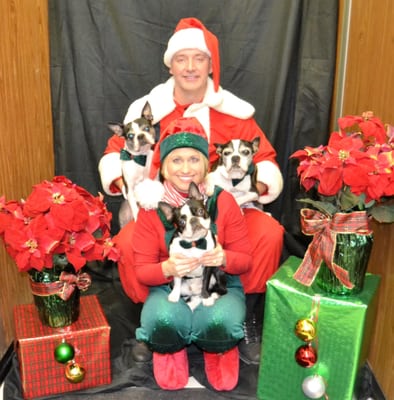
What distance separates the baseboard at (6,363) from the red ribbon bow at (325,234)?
1265 millimetres

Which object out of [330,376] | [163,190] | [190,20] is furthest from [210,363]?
[190,20]

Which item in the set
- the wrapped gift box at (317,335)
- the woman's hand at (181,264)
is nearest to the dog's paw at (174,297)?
the woman's hand at (181,264)

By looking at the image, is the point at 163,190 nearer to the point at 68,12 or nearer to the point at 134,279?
the point at 134,279

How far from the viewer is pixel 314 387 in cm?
179

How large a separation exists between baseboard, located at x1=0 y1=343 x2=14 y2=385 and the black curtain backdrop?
3.66 feet

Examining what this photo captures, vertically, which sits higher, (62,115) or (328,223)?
(62,115)

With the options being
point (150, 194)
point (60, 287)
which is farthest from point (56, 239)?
point (150, 194)

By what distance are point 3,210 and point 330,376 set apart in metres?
1.32

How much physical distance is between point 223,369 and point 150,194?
2.50ft

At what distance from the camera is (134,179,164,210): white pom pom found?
197cm

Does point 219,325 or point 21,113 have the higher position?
point 21,113

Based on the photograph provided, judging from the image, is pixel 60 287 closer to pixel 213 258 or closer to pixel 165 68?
pixel 213 258

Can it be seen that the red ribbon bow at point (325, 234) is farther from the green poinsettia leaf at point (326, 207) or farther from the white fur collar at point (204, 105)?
the white fur collar at point (204, 105)

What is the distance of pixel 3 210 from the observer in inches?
77.2
